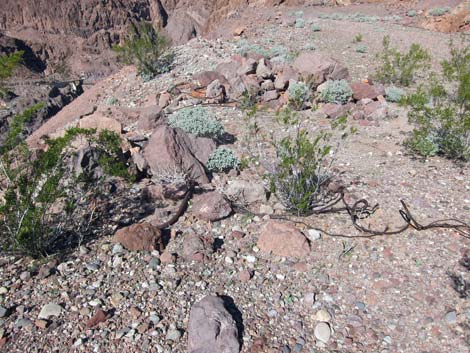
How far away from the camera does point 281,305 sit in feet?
9.89

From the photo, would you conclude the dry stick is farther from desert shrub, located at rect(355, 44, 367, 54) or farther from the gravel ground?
desert shrub, located at rect(355, 44, 367, 54)

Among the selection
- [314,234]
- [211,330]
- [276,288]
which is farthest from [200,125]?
[211,330]

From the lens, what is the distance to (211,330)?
104 inches

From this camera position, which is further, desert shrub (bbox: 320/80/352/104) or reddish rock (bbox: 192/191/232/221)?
desert shrub (bbox: 320/80/352/104)

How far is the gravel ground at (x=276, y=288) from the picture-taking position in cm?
270

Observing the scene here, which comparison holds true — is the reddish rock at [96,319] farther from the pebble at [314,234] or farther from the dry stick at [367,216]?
the pebble at [314,234]

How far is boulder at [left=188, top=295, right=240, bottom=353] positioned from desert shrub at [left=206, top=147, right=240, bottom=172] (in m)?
2.32

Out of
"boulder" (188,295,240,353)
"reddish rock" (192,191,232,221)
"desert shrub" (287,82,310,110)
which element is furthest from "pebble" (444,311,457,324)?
"desert shrub" (287,82,310,110)

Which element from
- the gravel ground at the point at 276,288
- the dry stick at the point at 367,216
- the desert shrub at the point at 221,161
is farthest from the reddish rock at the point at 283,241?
the desert shrub at the point at 221,161

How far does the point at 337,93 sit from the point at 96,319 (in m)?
5.73

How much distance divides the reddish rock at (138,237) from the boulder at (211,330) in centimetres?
91

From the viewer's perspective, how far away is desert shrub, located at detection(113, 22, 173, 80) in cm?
959

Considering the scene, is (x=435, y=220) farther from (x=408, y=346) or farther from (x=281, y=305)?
(x=281, y=305)

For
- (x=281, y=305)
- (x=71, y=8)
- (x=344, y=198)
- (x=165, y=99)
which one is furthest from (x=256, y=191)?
(x=71, y=8)
